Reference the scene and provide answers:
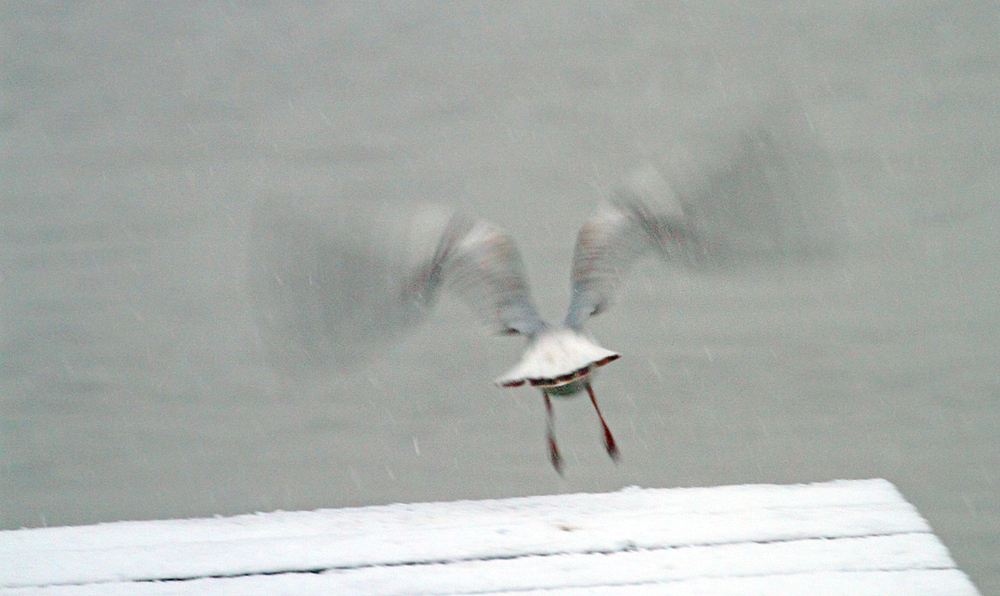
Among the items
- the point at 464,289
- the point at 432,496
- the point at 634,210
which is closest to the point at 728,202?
the point at 634,210

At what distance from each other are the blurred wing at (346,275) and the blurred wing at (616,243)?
0.58 ft

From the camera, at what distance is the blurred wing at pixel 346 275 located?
1654 millimetres

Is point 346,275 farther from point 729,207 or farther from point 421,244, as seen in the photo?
point 729,207

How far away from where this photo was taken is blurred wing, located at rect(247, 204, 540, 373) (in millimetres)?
1654

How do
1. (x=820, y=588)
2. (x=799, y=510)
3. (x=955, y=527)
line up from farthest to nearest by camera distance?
1. (x=955, y=527)
2. (x=799, y=510)
3. (x=820, y=588)

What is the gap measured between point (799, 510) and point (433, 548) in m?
0.57

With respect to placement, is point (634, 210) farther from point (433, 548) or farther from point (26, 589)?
point (26, 589)

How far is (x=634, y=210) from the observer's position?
165cm

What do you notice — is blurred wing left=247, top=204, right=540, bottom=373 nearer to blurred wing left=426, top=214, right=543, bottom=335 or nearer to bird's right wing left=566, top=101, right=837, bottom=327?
blurred wing left=426, top=214, right=543, bottom=335

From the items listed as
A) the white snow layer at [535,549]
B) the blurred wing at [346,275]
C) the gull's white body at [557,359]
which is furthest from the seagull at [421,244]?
the white snow layer at [535,549]

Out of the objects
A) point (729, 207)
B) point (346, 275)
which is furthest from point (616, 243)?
point (346, 275)

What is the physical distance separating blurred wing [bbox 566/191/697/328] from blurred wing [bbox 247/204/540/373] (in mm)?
176

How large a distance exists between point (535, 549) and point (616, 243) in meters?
0.56

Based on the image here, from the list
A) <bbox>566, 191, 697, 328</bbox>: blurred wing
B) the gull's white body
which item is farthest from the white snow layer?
<bbox>566, 191, 697, 328</bbox>: blurred wing
